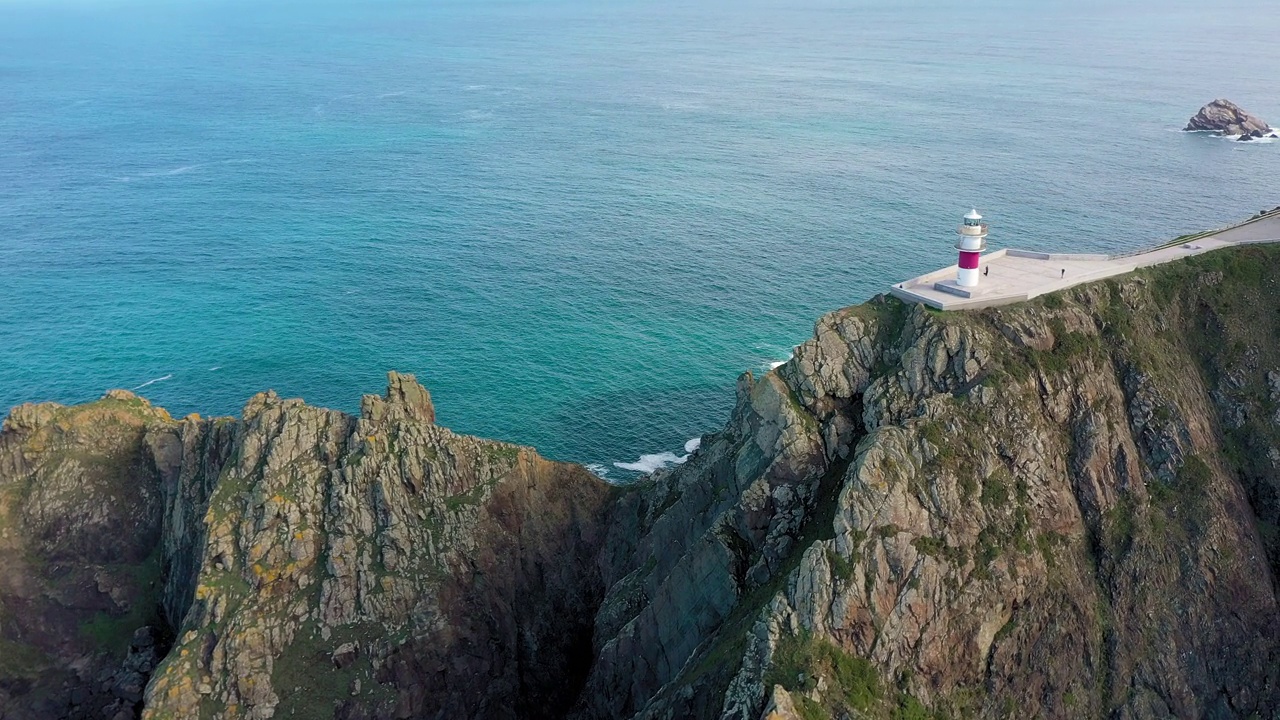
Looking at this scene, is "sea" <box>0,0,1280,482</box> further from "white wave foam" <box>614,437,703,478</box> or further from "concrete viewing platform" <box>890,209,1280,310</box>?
"concrete viewing platform" <box>890,209,1280,310</box>

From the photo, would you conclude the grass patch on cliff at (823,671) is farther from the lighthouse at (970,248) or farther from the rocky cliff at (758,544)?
the lighthouse at (970,248)

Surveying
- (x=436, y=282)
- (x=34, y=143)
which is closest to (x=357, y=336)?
(x=436, y=282)

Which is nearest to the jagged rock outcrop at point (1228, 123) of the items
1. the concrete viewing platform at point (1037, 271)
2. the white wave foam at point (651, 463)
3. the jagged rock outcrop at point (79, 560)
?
the concrete viewing platform at point (1037, 271)

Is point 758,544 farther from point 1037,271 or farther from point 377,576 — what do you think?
point 1037,271

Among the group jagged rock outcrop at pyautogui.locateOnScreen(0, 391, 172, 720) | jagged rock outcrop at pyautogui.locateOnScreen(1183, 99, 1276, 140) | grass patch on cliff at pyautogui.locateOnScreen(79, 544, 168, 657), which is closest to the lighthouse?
jagged rock outcrop at pyautogui.locateOnScreen(0, 391, 172, 720)

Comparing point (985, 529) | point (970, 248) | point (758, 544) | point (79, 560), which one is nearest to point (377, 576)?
point (79, 560)

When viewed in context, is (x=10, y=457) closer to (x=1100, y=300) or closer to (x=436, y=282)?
(x=436, y=282)
